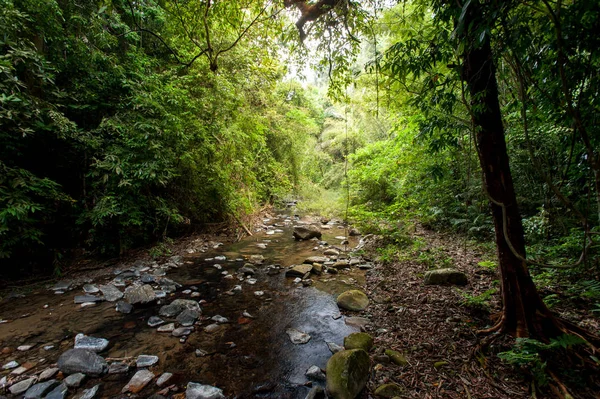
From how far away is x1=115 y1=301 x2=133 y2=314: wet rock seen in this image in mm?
3378

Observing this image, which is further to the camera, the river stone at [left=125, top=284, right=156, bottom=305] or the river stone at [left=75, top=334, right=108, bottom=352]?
the river stone at [left=125, top=284, right=156, bottom=305]

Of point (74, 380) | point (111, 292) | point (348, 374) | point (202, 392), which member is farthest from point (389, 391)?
point (111, 292)

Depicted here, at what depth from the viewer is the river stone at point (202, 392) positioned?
2.09 metres

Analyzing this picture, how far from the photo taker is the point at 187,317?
3244 millimetres

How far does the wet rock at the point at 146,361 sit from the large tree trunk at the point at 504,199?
3252 mm

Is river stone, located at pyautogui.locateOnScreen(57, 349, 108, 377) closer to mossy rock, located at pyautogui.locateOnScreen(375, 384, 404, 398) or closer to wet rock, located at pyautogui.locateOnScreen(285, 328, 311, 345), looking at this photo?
wet rock, located at pyautogui.locateOnScreen(285, 328, 311, 345)

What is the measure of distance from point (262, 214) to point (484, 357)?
28.4 feet

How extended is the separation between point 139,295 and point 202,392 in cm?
212

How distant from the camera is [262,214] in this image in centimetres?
1016

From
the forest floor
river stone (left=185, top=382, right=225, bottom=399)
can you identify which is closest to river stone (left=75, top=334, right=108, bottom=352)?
river stone (left=185, top=382, right=225, bottom=399)

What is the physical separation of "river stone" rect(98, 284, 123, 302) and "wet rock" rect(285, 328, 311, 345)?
2.61 m

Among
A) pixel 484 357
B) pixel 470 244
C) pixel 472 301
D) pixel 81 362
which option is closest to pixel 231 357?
pixel 81 362

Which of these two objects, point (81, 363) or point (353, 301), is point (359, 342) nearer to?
point (353, 301)

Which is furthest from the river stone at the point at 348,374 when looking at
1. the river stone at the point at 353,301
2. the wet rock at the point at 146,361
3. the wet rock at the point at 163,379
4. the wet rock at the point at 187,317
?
the wet rock at the point at 187,317
